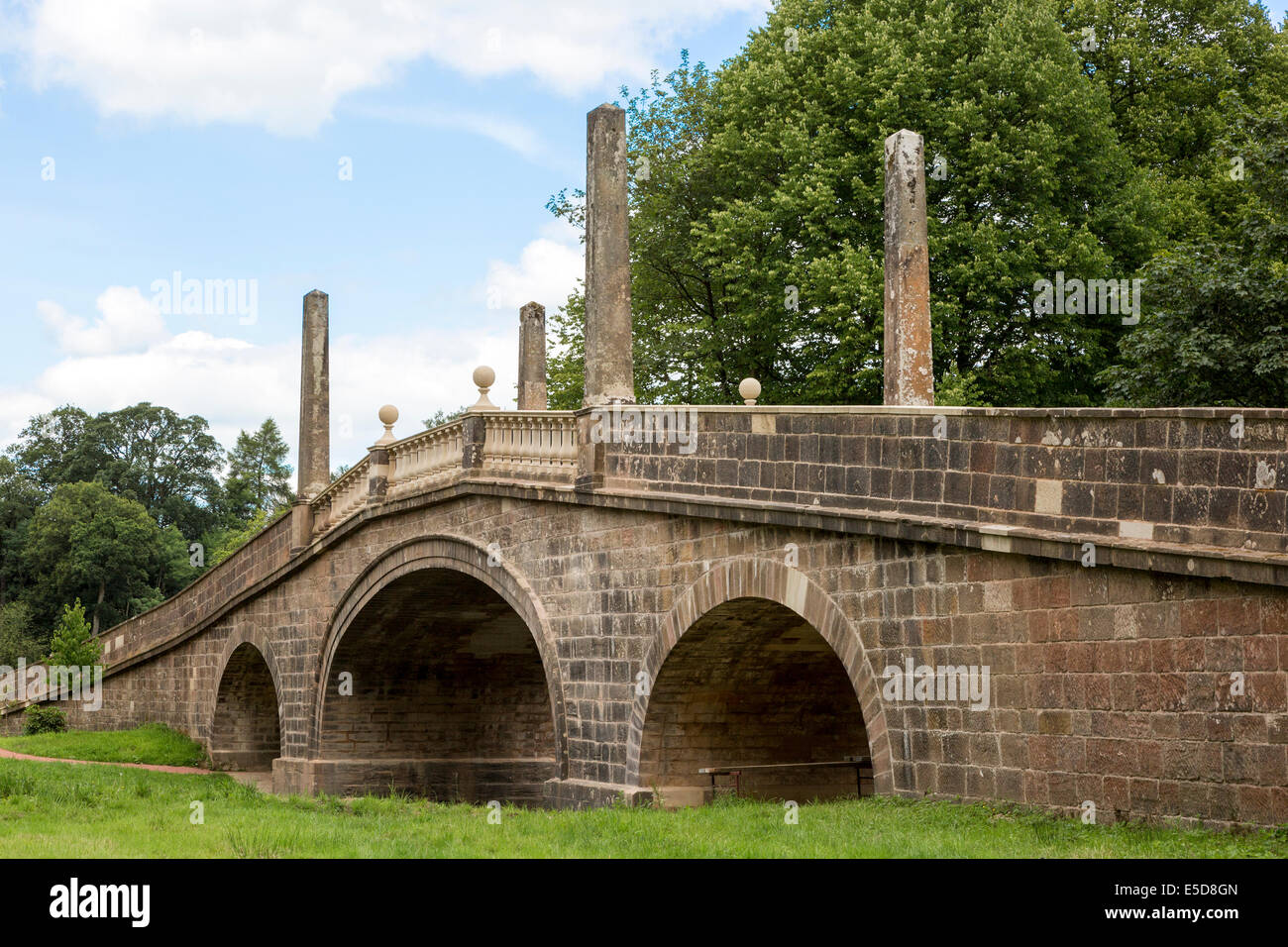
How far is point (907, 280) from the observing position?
35.0 ft

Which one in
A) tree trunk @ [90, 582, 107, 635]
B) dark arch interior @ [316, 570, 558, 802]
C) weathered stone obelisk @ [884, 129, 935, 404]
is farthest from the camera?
tree trunk @ [90, 582, 107, 635]

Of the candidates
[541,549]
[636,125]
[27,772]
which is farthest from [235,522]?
[541,549]

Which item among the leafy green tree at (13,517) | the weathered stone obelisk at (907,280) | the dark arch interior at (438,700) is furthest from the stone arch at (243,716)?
the leafy green tree at (13,517)

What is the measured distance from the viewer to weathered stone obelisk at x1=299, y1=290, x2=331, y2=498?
20531 millimetres

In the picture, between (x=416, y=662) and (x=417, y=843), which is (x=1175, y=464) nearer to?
(x=417, y=843)

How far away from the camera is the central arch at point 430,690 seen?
1792cm

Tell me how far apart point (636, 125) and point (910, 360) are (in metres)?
14.6

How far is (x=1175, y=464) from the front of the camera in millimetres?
7477

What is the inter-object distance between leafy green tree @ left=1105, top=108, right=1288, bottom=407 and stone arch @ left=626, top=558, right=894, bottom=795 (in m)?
6.00

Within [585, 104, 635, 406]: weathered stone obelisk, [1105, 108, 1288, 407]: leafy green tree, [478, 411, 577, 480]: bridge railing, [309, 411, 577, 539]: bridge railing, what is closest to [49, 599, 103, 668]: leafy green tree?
[309, 411, 577, 539]: bridge railing

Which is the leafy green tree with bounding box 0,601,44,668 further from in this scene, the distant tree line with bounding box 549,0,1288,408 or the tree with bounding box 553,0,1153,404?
the tree with bounding box 553,0,1153,404

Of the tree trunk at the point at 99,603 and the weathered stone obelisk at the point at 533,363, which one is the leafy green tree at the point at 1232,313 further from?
the tree trunk at the point at 99,603

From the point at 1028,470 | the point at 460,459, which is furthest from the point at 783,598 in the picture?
the point at 460,459

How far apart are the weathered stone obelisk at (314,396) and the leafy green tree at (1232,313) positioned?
11.5 m
